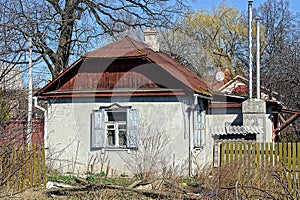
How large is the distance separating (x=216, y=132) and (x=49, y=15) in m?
11.8

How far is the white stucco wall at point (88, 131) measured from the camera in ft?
53.9

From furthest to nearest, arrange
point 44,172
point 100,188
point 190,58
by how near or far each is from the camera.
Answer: point 190,58 → point 44,172 → point 100,188

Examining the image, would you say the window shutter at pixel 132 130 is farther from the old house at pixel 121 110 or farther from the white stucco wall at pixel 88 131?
the white stucco wall at pixel 88 131

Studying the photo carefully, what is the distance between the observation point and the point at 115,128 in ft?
55.1

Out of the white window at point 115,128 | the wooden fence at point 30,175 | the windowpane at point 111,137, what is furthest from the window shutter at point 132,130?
the wooden fence at point 30,175

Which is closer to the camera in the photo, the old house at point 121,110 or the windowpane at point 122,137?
the old house at point 121,110

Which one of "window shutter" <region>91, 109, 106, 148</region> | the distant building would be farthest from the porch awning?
the distant building

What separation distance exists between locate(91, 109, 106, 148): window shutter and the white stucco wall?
0.89 ft

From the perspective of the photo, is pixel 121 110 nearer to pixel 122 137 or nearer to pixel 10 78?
pixel 122 137

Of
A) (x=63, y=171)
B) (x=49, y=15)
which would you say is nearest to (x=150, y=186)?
(x=63, y=171)

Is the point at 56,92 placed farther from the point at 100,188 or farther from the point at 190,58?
the point at 190,58

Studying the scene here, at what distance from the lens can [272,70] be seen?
1124 inches

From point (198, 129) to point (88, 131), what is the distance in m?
3.84

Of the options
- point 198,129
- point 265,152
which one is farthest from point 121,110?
point 265,152
